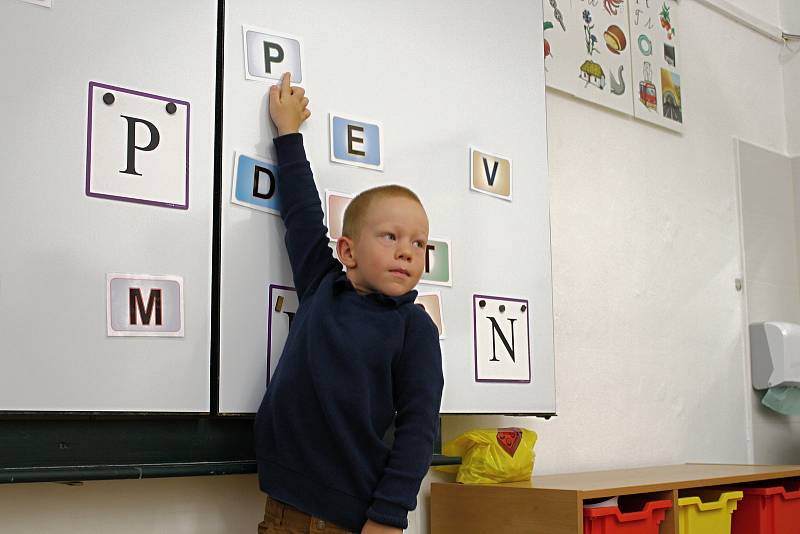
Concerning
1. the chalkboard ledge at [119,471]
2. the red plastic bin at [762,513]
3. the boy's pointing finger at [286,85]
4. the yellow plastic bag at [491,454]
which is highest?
the boy's pointing finger at [286,85]

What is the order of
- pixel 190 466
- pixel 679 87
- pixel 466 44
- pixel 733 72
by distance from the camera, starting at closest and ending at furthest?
1. pixel 190 466
2. pixel 466 44
3. pixel 679 87
4. pixel 733 72

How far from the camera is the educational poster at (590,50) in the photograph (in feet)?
9.00

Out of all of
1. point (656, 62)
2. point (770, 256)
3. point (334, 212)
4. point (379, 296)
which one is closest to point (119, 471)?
point (379, 296)

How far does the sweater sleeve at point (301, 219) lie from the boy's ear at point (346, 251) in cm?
5

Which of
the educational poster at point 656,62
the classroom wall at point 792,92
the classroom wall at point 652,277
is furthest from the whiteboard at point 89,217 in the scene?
the classroom wall at point 792,92

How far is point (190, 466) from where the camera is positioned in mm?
1584

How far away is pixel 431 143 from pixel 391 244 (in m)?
0.51

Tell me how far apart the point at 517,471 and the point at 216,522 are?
76 cm

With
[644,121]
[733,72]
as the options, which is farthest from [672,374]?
[733,72]

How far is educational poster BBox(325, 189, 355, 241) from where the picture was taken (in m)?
1.80

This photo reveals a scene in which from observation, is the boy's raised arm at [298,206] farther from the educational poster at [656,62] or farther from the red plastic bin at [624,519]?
the educational poster at [656,62]

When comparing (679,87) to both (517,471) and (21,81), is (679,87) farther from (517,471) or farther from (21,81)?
(21,81)

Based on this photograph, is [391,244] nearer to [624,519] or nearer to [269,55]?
[269,55]

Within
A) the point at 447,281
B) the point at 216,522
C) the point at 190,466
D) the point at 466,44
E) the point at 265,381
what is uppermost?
the point at 466,44
